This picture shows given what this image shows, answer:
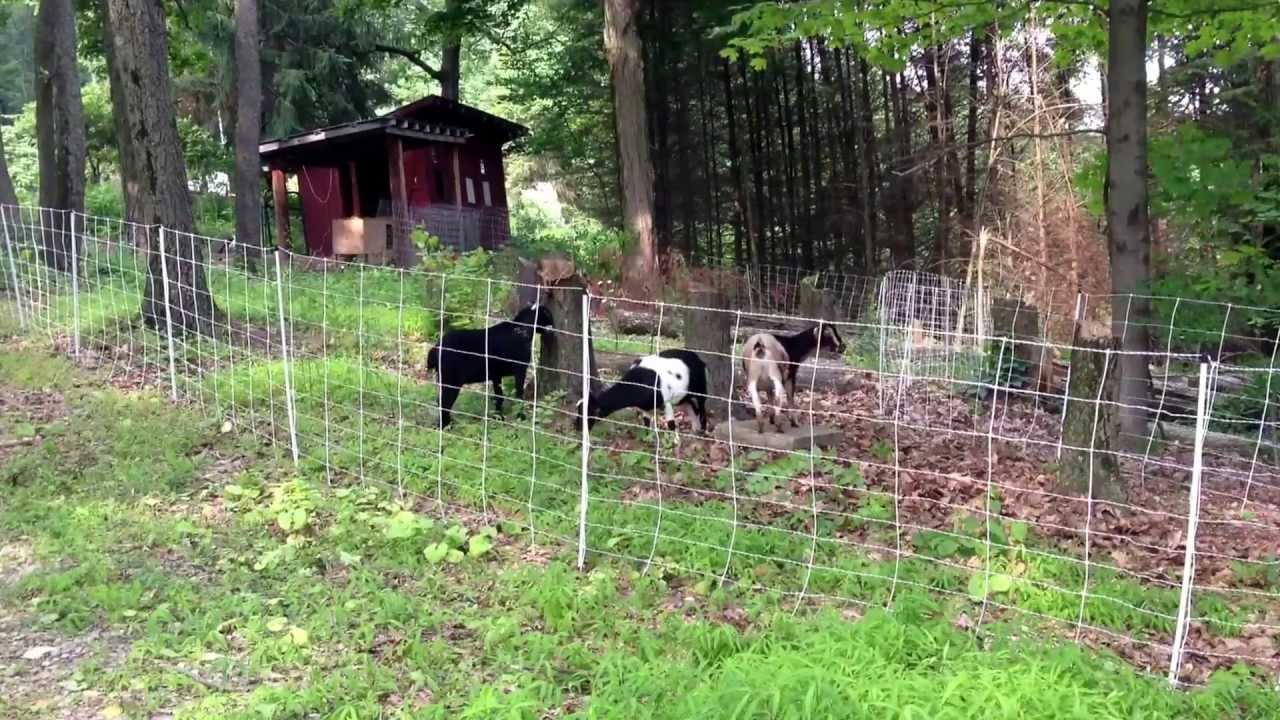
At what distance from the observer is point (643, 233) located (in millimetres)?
15438

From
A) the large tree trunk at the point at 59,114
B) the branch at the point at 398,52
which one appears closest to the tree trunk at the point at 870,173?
the branch at the point at 398,52

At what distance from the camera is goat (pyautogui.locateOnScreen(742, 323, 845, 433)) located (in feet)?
21.6

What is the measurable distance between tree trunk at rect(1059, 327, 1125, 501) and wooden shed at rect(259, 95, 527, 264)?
14.1 metres

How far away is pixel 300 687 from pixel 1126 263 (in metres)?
6.47

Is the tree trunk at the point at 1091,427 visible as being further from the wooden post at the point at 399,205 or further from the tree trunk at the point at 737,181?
the tree trunk at the point at 737,181

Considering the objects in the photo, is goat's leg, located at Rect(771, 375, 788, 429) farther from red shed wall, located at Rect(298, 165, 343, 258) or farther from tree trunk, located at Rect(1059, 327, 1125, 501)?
red shed wall, located at Rect(298, 165, 343, 258)

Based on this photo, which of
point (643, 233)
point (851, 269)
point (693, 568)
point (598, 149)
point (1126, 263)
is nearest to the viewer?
point (693, 568)

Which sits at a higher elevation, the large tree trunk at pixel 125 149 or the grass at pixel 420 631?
the large tree trunk at pixel 125 149

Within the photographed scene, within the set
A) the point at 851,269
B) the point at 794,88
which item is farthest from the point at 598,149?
the point at 851,269

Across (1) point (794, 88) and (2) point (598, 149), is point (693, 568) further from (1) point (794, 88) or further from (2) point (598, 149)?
(2) point (598, 149)

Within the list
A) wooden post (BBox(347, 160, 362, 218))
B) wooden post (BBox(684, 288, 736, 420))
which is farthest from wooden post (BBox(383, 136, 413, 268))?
wooden post (BBox(684, 288, 736, 420))

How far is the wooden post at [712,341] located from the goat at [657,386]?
312mm

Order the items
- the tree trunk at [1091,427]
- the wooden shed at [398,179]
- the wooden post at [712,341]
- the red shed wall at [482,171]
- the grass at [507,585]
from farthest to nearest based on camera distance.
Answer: the red shed wall at [482,171] < the wooden shed at [398,179] < the wooden post at [712,341] < the tree trunk at [1091,427] < the grass at [507,585]

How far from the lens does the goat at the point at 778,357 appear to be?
21.6ft
